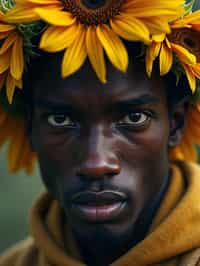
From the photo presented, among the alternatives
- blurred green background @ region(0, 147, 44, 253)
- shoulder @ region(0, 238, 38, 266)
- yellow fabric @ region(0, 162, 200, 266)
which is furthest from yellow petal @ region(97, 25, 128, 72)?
blurred green background @ region(0, 147, 44, 253)

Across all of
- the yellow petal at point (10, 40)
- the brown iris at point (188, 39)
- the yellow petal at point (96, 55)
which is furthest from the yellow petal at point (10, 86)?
the brown iris at point (188, 39)

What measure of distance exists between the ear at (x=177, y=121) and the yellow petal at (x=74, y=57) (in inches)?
21.2

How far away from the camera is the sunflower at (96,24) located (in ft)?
9.66

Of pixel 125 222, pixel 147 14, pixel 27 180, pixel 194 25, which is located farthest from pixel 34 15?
pixel 27 180

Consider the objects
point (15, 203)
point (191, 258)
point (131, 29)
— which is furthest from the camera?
point (15, 203)

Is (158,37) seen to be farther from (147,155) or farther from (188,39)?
(147,155)

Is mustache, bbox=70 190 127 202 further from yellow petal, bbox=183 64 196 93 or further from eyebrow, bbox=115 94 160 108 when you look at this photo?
yellow petal, bbox=183 64 196 93

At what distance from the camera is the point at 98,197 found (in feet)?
10.2

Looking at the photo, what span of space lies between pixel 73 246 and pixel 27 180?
284 cm

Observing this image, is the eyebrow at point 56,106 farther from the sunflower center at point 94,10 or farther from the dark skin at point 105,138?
the sunflower center at point 94,10

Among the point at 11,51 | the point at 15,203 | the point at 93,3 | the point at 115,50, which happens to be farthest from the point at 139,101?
the point at 15,203

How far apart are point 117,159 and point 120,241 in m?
0.37

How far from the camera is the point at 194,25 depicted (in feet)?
10.2

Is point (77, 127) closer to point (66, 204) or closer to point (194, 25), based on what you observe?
point (66, 204)
